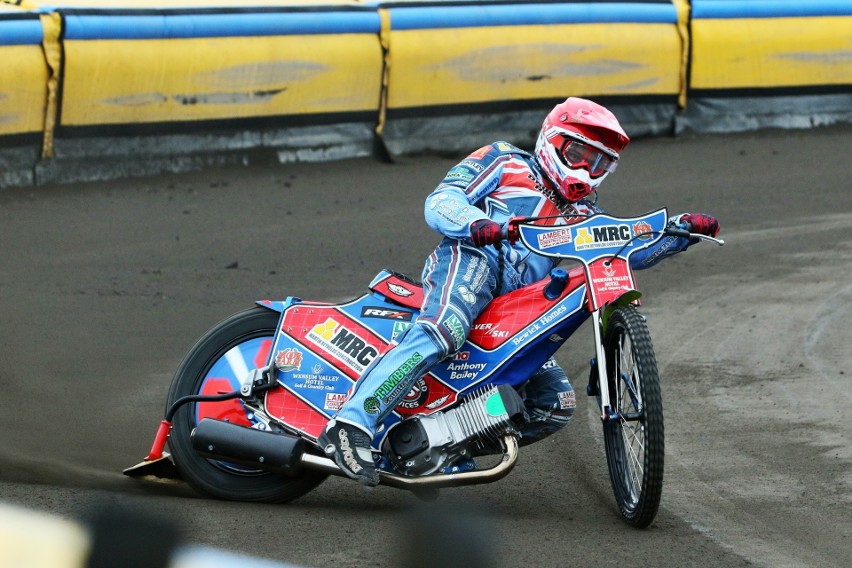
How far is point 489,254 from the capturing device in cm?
569

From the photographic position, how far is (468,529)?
2750 mm

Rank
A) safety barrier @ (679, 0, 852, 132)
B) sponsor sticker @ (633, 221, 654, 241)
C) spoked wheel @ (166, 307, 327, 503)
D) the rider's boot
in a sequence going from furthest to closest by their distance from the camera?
A: safety barrier @ (679, 0, 852, 132), spoked wheel @ (166, 307, 327, 503), sponsor sticker @ (633, 221, 654, 241), the rider's boot

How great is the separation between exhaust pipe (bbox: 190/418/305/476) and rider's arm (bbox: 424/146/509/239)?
3.45ft

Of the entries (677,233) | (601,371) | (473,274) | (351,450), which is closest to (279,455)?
(351,450)

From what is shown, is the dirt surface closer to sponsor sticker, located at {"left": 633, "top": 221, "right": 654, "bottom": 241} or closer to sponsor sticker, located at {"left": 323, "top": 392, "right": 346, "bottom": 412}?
sponsor sticker, located at {"left": 323, "top": 392, "right": 346, "bottom": 412}

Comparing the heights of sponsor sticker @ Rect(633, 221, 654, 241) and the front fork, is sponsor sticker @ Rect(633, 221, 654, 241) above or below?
above

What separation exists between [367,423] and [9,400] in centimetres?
234

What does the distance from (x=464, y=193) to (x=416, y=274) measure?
13.2 ft

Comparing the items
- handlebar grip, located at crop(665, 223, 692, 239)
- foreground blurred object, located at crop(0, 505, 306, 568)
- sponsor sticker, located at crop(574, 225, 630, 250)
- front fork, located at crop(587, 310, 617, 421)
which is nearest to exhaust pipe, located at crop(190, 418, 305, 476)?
front fork, located at crop(587, 310, 617, 421)

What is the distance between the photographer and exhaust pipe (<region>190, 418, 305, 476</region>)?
540 centimetres

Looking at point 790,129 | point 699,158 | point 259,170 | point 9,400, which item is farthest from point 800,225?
point 9,400

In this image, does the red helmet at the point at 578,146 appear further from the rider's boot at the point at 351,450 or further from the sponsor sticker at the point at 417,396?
the rider's boot at the point at 351,450

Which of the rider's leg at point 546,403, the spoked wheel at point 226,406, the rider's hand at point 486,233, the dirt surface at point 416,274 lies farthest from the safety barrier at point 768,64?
the rider's hand at point 486,233

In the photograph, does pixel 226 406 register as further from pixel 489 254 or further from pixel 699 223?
pixel 699 223
